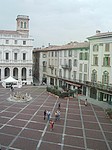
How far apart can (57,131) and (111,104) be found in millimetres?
17762

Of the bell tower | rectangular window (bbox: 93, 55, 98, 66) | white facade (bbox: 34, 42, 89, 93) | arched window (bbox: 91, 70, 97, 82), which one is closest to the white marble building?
the bell tower

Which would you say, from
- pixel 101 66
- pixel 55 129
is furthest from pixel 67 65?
pixel 55 129

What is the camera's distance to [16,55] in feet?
221

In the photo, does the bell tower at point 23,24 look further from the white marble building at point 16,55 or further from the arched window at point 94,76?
the arched window at point 94,76

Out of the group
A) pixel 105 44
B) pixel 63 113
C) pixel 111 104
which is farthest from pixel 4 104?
pixel 105 44

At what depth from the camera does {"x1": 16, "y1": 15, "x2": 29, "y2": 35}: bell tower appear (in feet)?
235

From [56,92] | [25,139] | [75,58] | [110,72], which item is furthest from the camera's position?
[75,58]

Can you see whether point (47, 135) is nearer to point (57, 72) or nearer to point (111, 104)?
point (111, 104)

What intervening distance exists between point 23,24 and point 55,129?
51.9m

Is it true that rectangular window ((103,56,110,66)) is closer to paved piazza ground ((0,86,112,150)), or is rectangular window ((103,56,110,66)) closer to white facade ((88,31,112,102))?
white facade ((88,31,112,102))

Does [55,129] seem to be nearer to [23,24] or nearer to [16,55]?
[16,55]

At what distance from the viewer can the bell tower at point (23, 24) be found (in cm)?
7150

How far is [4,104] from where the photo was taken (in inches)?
1510

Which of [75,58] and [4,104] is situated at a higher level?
[75,58]
